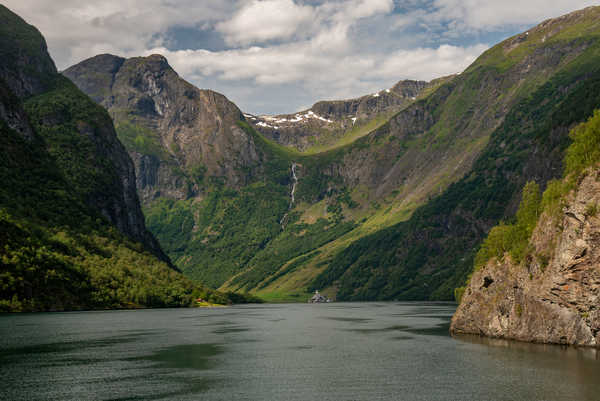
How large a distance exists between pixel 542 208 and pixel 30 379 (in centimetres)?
9794

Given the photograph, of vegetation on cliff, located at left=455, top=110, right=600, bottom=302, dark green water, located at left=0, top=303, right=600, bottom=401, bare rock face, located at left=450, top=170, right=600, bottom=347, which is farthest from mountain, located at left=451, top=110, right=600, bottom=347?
dark green water, located at left=0, top=303, right=600, bottom=401

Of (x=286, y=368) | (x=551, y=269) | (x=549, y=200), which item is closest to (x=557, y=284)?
(x=551, y=269)

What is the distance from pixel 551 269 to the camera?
91188mm

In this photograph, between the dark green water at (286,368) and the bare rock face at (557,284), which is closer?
the dark green water at (286,368)

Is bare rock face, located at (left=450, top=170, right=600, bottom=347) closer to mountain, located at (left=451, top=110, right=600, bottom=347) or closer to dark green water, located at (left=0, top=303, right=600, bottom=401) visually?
mountain, located at (left=451, top=110, right=600, bottom=347)

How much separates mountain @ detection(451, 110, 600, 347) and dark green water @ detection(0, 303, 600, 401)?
472 centimetres

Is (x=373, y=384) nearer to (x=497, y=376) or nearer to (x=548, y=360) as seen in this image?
(x=497, y=376)

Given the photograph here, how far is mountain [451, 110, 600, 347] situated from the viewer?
3366 inches

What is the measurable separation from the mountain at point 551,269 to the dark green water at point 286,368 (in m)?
4.72

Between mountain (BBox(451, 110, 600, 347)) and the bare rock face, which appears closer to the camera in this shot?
the bare rock face

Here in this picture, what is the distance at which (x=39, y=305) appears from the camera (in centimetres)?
19250

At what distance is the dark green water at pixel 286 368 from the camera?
6206 centimetres

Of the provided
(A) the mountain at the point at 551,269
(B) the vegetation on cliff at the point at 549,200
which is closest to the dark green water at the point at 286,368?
(A) the mountain at the point at 551,269

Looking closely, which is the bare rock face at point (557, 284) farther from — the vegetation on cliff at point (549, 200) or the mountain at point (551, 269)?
the vegetation on cliff at point (549, 200)
